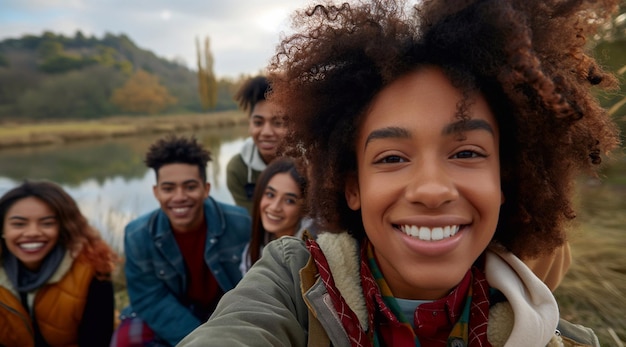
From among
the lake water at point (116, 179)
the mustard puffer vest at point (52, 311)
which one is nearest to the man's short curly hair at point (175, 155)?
the mustard puffer vest at point (52, 311)

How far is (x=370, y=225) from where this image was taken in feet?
3.87

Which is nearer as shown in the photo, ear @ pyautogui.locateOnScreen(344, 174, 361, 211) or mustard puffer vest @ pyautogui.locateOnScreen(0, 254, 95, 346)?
ear @ pyautogui.locateOnScreen(344, 174, 361, 211)

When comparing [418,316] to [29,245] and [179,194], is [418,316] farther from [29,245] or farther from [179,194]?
[29,245]

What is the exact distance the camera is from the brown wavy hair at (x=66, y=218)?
2.59 metres

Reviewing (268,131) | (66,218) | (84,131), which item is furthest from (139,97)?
(66,218)

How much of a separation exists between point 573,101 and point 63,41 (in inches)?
2878

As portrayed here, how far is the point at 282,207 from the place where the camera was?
8.33ft

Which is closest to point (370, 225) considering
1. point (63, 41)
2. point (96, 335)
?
point (96, 335)

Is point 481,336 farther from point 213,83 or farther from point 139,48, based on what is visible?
point 139,48

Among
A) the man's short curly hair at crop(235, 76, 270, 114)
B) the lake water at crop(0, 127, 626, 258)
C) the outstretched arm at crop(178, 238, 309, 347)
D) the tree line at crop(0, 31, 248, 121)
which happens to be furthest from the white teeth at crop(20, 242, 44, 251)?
the tree line at crop(0, 31, 248, 121)

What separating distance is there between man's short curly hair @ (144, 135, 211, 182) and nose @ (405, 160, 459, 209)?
220 centimetres

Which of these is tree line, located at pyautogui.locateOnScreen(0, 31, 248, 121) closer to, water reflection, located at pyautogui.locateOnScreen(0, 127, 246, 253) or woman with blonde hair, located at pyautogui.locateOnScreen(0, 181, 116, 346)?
water reflection, located at pyautogui.locateOnScreen(0, 127, 246, 253)

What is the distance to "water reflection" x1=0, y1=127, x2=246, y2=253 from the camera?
23.0ft

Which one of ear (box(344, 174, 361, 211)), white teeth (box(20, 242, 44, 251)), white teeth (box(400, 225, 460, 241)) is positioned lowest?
white teeth (box(20, 242, 44, 251))
